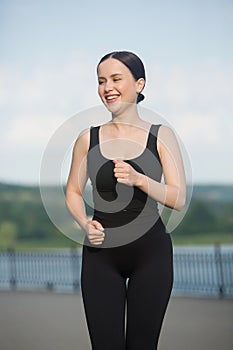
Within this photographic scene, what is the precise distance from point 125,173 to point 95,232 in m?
0.15

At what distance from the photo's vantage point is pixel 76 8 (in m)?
3.98

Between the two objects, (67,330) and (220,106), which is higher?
(220,106)

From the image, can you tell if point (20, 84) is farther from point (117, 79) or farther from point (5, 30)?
point (117, 79)

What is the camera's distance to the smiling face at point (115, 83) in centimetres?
157

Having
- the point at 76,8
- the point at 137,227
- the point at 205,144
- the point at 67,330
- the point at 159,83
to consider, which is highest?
the point at 76,8

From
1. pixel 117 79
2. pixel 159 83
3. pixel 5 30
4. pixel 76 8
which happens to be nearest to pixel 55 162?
pixel 117 79

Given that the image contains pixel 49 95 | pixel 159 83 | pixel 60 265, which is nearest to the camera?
pixel 159 83

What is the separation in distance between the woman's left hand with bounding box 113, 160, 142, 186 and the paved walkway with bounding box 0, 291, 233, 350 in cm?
189

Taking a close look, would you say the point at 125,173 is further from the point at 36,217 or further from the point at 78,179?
the point at 36,217

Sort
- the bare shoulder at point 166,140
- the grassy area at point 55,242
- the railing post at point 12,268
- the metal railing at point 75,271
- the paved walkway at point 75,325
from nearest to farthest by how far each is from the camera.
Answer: the bare shoulder at point 166,140, the paved walkway at point 75,325, the metal railing at point 75,271, the railing post at point 12,268, the grassy area at point 55,242

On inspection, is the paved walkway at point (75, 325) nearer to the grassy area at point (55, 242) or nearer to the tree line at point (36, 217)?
the tree line at point (36, 217)

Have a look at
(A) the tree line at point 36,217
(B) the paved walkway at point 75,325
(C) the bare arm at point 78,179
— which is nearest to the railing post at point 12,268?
(A) the tree line at point 36,217

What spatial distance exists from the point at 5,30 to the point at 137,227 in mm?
3358

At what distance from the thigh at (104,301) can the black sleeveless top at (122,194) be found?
0.09 metres
